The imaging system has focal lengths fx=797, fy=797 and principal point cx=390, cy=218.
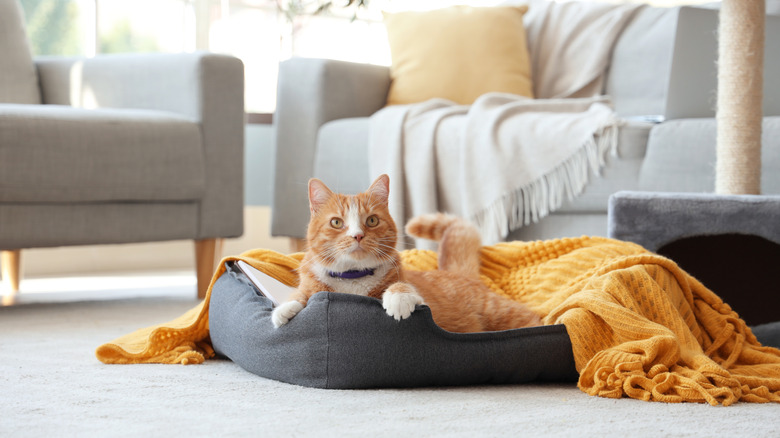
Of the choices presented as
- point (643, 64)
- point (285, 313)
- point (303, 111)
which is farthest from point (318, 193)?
point (643, 64)

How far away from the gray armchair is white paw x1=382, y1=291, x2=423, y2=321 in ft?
4.35

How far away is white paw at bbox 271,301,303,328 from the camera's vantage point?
1211 millimetres

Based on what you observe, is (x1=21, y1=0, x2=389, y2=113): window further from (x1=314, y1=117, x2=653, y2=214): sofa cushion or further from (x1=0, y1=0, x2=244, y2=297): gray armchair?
(x1=314, y1=117, x2=653, y2=214): sofa cushion

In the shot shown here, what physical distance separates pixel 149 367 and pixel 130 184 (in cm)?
97

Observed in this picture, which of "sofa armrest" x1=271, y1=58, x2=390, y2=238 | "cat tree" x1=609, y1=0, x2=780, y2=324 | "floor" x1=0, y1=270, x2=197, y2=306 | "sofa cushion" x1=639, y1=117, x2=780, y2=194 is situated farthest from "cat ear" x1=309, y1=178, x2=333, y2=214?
"sofa armrest" x1=271, y1=58, x2=390, y2=238

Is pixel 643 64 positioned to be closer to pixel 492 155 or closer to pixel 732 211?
pixel 492 155

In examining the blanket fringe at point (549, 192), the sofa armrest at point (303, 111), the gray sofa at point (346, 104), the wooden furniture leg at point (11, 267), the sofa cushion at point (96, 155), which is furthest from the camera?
the sofa armrest at point (303, 111)

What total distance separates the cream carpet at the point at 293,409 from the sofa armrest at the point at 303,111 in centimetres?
166

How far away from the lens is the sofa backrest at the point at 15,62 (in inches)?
106

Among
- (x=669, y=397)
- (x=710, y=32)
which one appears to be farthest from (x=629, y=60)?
(x=669, y=397)

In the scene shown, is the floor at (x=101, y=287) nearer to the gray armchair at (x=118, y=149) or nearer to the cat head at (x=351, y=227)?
the gray armchair at (x=118, y=149)

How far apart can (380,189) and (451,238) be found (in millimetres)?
405

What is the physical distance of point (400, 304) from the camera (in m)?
1.15

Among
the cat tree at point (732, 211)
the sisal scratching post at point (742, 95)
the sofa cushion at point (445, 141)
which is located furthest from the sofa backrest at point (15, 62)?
the sisal scratching post at point (742, 95)
